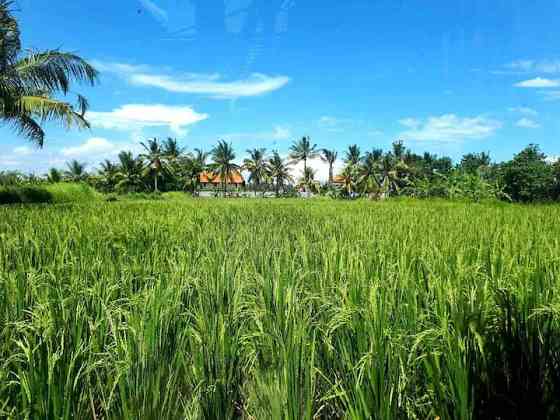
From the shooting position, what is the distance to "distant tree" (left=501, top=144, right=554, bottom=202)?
1391 inches

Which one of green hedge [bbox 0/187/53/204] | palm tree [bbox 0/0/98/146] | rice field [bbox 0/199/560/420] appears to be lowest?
rice field [bbox 0/199/560/420]

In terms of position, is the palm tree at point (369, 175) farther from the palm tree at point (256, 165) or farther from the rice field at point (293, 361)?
the rice field at point (293, 361)

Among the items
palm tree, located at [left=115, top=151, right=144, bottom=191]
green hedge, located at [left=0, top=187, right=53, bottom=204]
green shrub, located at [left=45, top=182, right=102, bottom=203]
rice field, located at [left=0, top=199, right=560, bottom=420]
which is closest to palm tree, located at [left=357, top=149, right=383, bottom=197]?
palm tree, located at [left=115, top=151, right=144, bottom=191]

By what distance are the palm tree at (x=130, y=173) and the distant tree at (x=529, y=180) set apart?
34.5 metres

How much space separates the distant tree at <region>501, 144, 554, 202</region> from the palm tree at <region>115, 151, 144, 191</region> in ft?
113

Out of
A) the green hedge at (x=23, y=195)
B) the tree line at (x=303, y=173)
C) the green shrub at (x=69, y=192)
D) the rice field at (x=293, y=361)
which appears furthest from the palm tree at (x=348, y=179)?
the rice field at (x=293, y=361)

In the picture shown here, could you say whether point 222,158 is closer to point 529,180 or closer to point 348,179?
A: point 348,179

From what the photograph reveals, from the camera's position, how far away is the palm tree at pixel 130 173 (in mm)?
41500

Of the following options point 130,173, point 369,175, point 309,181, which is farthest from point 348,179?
point 130,173

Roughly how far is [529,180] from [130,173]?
36302mm

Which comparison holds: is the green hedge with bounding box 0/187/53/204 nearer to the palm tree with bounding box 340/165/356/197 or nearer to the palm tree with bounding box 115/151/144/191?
the palm tree with bounding box 115/151/144/191

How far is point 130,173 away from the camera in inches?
1650

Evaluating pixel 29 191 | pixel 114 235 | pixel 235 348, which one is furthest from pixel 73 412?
pixel 29 191

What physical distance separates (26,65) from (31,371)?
10500 millimetres
